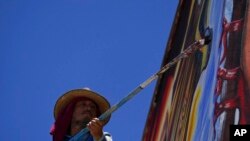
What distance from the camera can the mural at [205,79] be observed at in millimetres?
7277

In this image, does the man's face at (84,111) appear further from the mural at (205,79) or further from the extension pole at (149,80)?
the mural at (205,79)

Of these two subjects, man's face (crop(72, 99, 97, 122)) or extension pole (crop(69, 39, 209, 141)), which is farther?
man's face (crop(72, 99, 97, 122))

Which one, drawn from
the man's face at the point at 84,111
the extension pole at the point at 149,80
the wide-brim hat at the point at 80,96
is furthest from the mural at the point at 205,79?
the man's face at the point at 84,111

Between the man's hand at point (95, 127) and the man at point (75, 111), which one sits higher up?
the man at point (75, 111)

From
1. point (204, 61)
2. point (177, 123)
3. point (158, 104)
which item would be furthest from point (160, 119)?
point (204, 61)

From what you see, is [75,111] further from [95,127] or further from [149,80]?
[149,80]

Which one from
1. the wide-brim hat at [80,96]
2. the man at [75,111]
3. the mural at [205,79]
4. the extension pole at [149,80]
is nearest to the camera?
the mural at [205,79]

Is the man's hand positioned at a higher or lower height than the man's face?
lower

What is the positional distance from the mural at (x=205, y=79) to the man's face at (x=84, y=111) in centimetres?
107

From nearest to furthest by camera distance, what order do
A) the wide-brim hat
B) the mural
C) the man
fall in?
the mural
the man
the wide-brim hat

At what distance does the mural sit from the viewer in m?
7.28

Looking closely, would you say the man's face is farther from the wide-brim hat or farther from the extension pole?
the extension pole

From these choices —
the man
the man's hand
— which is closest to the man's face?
the man

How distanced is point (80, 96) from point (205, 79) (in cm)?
198
